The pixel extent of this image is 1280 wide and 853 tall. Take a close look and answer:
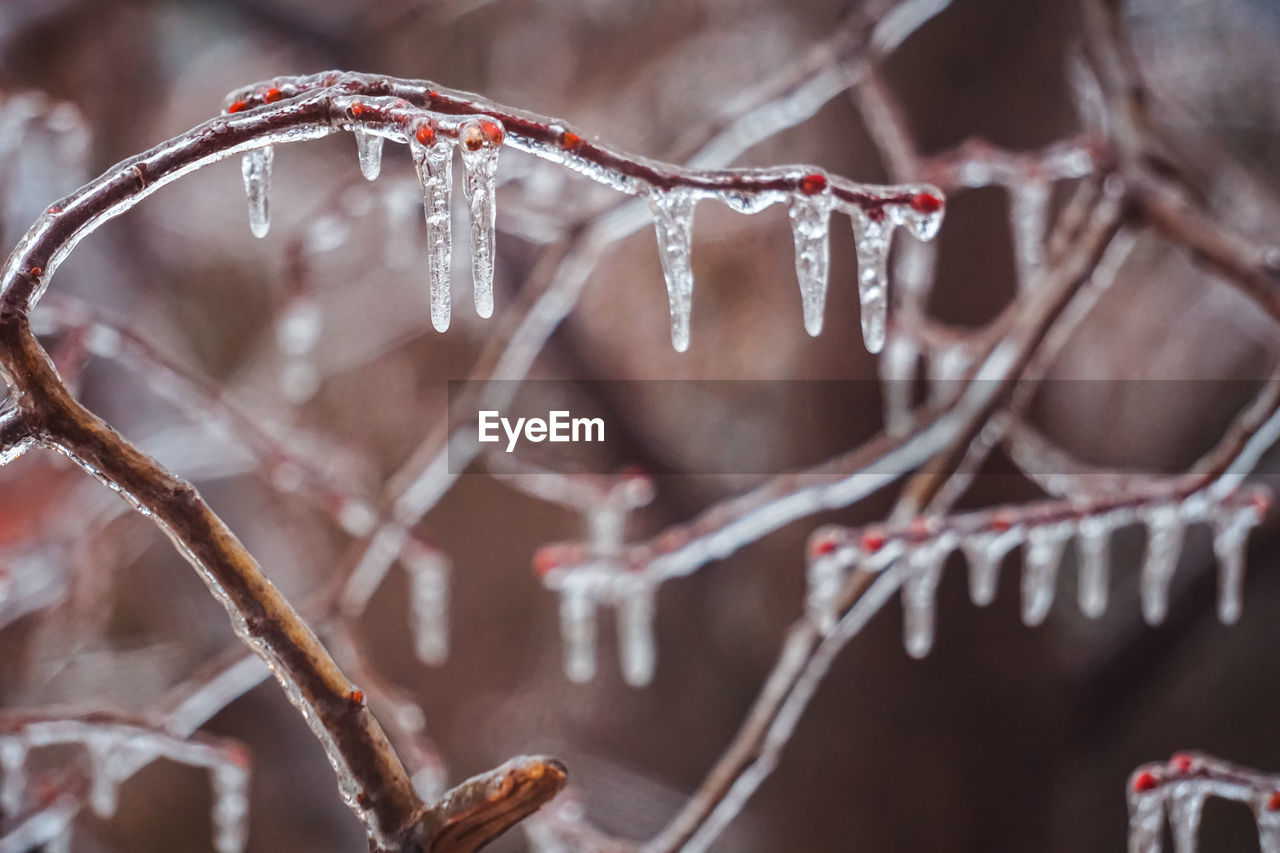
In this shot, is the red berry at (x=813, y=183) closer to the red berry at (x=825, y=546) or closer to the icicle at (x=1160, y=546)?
the red berry at (x=825, y=546)

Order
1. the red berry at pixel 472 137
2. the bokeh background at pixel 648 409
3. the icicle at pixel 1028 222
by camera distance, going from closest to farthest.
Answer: the red berry at pixel 472 137
the icicle at pixel 1028 222
the bokeh background at pixel 648 409

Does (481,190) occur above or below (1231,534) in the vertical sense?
above

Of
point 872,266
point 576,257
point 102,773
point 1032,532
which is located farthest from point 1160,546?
point 102,773

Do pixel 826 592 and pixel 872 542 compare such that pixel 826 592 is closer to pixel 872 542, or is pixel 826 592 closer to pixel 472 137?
pixel 872 542

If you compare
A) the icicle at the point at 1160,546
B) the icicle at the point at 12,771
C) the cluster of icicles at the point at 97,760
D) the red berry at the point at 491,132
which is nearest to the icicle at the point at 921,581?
the icicle at the point at 1160,546

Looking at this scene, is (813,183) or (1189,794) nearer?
(813,183)

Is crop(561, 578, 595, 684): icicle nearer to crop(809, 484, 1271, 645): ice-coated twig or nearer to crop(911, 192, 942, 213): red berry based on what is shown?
crop(809, 484, 1271, 645): ice-coated twig
